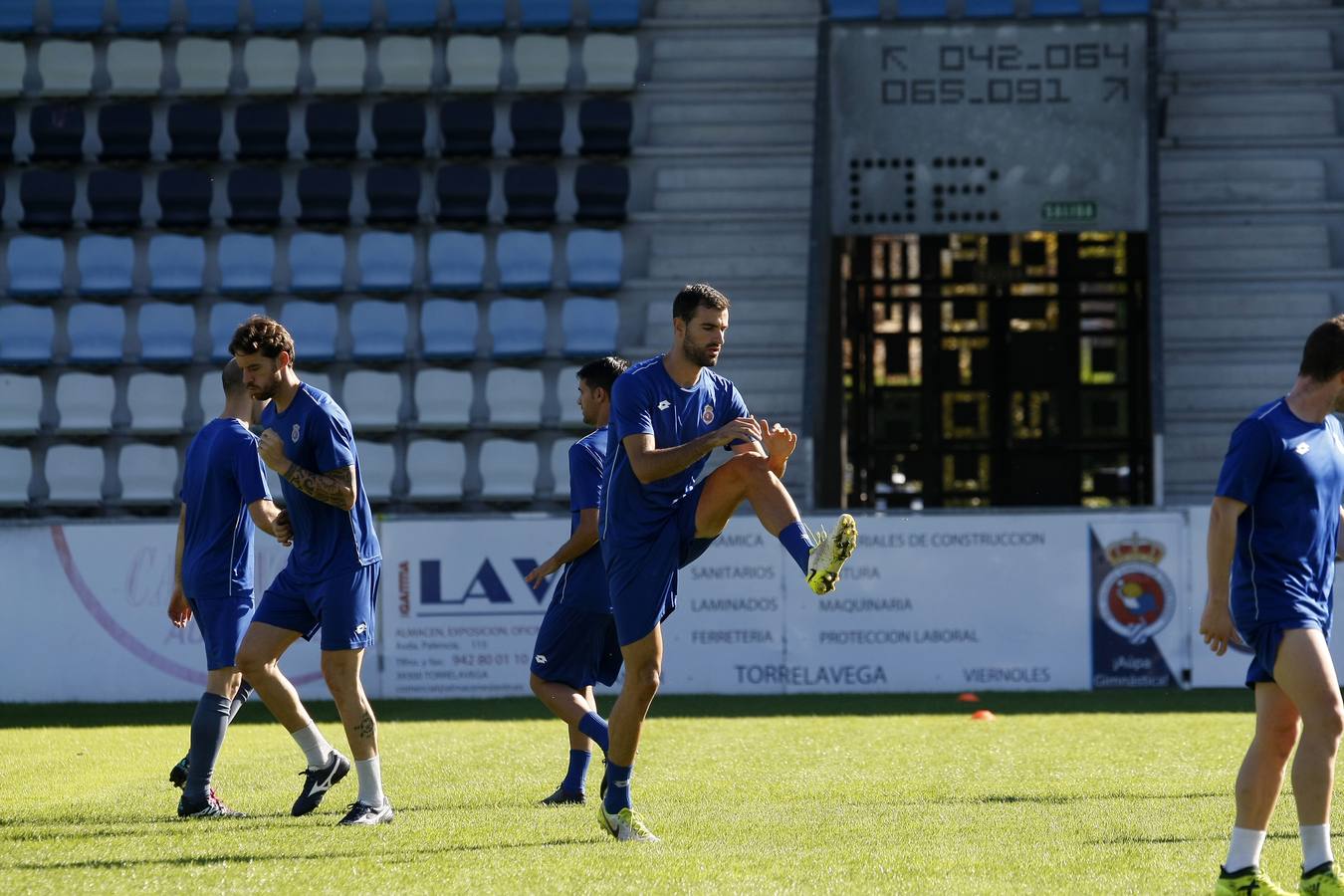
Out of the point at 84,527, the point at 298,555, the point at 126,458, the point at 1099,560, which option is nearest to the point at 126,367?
the point at 126,458

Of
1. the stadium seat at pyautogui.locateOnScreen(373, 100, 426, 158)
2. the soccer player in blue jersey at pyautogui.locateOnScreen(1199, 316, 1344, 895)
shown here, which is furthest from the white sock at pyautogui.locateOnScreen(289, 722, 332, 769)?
the stadium seat at pyautogui.locateOnScreen(373, 100, 426, 158)

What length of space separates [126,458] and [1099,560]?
439 inches

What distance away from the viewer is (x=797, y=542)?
20.9ft

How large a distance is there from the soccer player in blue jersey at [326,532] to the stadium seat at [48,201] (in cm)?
1549

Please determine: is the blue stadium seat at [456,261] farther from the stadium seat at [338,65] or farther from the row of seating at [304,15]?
the row of seating at [304,15]

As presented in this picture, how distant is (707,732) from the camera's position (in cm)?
1195

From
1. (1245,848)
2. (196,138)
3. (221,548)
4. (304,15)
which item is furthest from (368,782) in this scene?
(304,15)

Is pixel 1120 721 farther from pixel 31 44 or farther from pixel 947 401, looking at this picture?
pixel 31 44

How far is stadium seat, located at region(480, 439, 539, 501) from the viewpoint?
20.0 m

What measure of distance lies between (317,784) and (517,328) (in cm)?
1337

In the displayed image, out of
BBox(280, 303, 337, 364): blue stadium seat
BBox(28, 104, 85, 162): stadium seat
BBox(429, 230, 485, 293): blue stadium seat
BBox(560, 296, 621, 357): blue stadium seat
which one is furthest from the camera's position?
BBox(28, 104, 85, 162): stadium seat

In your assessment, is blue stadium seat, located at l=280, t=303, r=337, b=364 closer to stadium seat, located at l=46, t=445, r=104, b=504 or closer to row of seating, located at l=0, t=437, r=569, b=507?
row of seating, located at l=0, t=437, r=569, b=507

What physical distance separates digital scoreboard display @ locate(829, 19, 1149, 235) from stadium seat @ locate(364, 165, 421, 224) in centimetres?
494

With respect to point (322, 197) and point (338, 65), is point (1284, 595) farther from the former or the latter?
point (338, 65)
